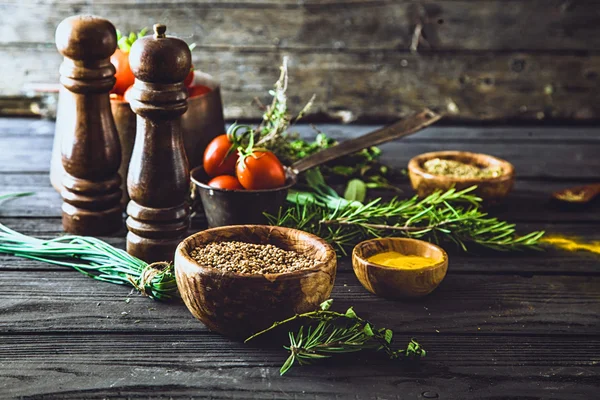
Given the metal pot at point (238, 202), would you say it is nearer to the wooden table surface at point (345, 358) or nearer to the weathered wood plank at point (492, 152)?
the wooden table surface at point (345, 358)

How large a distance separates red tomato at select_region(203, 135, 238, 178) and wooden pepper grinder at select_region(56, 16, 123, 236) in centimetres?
17

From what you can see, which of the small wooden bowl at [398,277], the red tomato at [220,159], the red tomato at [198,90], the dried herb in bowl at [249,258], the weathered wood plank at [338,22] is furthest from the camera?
the weathered wood plank at [338,22]

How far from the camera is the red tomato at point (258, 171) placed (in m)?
1.28

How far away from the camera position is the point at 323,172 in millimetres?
1740

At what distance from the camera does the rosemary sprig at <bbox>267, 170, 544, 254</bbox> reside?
4.21 feet

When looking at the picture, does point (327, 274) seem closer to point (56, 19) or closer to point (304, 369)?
point (304, 369)

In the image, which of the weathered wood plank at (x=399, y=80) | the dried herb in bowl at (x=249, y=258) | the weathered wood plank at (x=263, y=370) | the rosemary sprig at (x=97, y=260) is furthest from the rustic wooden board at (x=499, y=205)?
the weathered wood plank at (x=399, y=80)

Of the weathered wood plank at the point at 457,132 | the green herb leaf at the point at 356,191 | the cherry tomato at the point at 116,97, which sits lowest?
the weathered wood plank at the point at 457,132

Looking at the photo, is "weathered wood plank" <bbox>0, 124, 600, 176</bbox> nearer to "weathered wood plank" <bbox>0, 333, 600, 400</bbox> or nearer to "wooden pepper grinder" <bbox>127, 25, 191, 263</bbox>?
"wooden pepper grinder" <bbox>127, 25, 191, 263</bbox>

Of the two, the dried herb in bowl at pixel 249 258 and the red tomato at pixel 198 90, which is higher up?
the red tomato at pixel 198 90

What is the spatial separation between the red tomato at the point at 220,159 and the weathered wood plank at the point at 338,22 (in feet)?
4.05

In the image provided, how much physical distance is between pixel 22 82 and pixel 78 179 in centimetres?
141

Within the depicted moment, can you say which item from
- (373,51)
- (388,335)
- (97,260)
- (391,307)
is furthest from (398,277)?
(373,51)

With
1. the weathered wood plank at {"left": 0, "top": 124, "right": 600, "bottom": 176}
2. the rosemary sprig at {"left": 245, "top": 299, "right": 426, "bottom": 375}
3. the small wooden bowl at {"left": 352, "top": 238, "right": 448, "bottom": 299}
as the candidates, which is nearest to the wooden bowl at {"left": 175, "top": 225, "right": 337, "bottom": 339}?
the rosemary sprig at {"left": 245, "top": 299, "right": 426, "bottom": 375}
